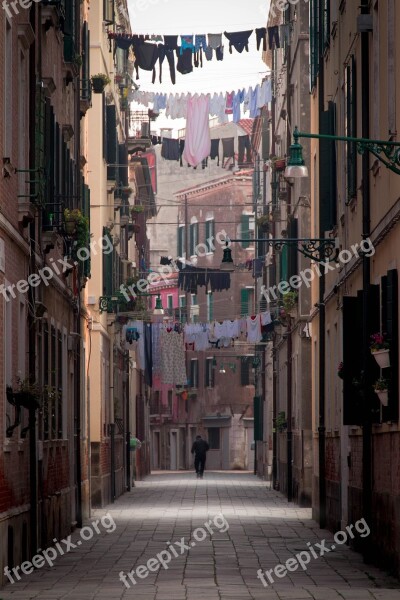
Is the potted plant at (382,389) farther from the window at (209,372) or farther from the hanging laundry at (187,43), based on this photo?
the window at (209,372)

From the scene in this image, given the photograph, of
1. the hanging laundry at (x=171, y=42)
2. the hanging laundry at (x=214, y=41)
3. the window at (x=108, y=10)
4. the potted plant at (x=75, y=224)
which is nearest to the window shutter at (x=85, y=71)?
the hanging laundry at (x=171, y=42)

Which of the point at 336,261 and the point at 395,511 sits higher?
the point at 336,261

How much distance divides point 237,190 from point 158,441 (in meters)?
15.7

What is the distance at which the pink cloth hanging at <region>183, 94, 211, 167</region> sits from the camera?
1925 inches

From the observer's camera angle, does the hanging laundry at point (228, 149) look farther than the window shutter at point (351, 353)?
Yes

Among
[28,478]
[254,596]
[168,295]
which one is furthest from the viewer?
[168,295]

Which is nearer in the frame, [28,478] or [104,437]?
[28,478]

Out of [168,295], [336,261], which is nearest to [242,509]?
[336,261]

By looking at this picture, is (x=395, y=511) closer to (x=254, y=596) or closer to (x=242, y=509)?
(x=254, y=596)

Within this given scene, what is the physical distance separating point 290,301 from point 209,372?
50.0m

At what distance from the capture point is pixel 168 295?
98.7 m

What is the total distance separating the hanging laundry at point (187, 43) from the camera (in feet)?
131

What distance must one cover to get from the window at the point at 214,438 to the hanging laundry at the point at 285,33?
49.6 m

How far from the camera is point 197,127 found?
49281mm
